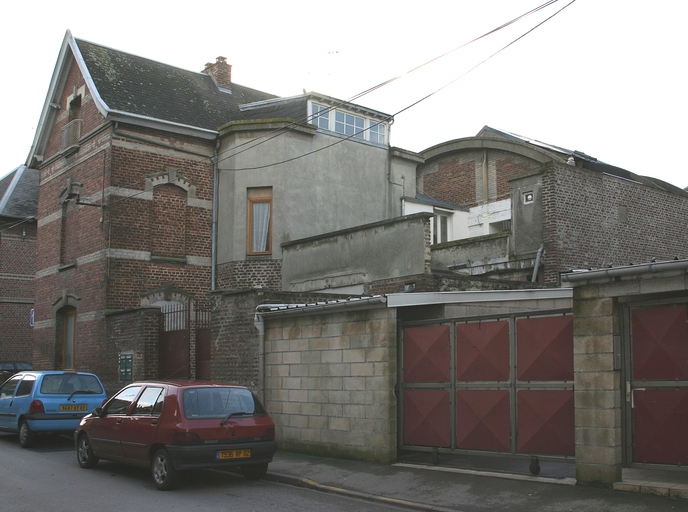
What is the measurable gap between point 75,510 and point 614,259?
18241 millimetres

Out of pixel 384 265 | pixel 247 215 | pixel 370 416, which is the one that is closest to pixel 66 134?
pixel 247 215

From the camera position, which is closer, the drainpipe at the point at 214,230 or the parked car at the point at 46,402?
the parked car at the point at 46,402

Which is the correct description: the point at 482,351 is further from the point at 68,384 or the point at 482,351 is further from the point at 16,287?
the point at 16,287

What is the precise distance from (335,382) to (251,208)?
11.1m

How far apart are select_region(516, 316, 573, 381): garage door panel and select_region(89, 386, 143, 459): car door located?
584 cm

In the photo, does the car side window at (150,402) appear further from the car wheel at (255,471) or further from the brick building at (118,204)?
the brick building at (118,204)

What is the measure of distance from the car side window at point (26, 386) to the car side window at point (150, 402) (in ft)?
17.7

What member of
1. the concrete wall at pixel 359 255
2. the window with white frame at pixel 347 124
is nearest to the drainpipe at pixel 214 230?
the concrete wall at pixel 359 255

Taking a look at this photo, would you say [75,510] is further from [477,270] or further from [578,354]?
[477,270]

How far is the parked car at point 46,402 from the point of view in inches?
583

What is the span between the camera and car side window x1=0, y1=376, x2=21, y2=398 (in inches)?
626

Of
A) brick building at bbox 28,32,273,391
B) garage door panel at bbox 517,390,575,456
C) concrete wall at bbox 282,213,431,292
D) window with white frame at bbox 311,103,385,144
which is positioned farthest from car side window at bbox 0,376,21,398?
window with white frame at bbox 311,103,385,144

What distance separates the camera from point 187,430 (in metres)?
9.98

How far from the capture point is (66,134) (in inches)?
984
